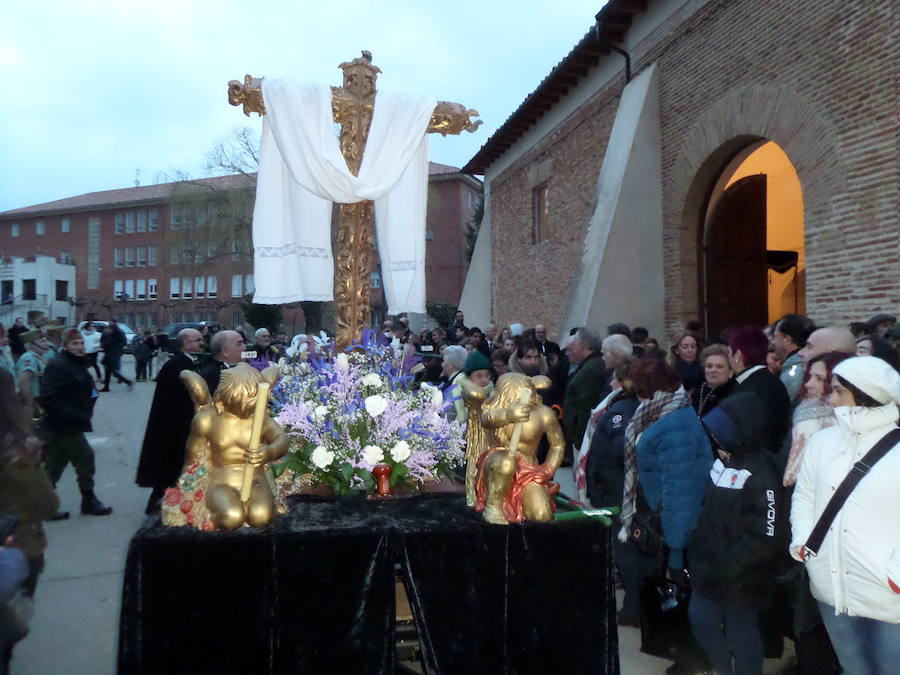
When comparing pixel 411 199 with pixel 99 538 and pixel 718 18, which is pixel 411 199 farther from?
pixel 718 18

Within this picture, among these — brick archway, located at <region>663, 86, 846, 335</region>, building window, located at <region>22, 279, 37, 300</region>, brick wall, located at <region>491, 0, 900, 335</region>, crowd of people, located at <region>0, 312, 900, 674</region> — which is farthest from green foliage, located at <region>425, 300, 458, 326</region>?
building window, located at <region>22, 279, 37, 300</region>

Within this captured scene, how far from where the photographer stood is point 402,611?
Answer: 3490 mm

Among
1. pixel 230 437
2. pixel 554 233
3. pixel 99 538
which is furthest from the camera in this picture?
pixel 554 233

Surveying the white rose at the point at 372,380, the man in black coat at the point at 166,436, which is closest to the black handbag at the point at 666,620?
the white rose at the point at 372,380

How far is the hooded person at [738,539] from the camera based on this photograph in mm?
3076

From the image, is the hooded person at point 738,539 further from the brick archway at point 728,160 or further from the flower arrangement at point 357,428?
the brick archway at point 728,160

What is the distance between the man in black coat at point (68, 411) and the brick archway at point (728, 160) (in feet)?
26.9

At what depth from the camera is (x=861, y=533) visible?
251 cm

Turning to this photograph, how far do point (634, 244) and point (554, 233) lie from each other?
468 cm

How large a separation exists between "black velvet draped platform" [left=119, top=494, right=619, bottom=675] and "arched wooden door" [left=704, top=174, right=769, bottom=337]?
9.19 meters

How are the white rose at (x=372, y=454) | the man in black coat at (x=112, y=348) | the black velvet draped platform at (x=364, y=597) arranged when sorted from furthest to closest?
the man in black coat at (x=112, y=348) → the white rose at (x=372, y=454) → the black velvet draped platform at (x=364, y=597)

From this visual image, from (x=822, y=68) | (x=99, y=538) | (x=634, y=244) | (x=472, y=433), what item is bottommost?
(x=99, y=538)

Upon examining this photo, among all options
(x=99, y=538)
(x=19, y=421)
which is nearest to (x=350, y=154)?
(x=19, y=421)

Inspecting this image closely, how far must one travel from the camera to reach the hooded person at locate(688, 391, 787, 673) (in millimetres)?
3076
